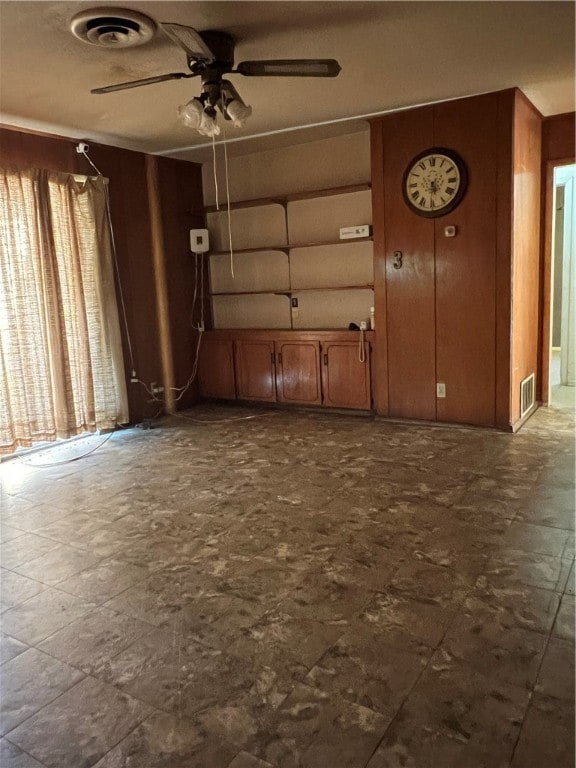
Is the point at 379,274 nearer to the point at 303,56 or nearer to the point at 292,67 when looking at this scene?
the point at 303,56

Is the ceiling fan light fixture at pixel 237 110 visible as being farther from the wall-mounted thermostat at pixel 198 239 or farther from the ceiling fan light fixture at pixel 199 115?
the wall-mounted thermostat at pixel 198 239

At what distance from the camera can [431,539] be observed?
286 centimetres

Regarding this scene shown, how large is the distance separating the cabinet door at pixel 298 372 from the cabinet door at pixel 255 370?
9 cm

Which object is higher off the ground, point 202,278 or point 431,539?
point 202,278

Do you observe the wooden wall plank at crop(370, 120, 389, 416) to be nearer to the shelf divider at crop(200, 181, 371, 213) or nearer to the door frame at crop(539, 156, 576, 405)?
the shelf divider at crop(200, 181, 371, 213)

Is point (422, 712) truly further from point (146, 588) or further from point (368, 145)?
point (368, 145)

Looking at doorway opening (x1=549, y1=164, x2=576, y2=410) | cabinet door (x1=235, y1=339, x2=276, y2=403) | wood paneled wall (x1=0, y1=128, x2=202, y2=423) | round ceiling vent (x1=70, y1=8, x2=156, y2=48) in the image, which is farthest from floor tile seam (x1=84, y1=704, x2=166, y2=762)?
doorway opening (x1=549, y1=164, x2=576, y2=410)

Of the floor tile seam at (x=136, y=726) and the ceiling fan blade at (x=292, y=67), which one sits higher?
the ceiling fan blade at (x=292, y=67)

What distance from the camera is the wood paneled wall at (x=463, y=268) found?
4.40 m

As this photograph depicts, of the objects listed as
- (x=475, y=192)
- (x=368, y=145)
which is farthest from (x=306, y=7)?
(x=368, y=145)

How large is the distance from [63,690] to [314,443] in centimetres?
291

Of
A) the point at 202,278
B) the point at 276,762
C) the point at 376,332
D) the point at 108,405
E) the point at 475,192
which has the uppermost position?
the point at 475,192

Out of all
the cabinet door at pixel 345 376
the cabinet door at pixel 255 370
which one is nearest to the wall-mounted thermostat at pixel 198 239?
the cabinet door at pixel 255 370

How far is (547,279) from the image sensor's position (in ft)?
Answer: 17.6
